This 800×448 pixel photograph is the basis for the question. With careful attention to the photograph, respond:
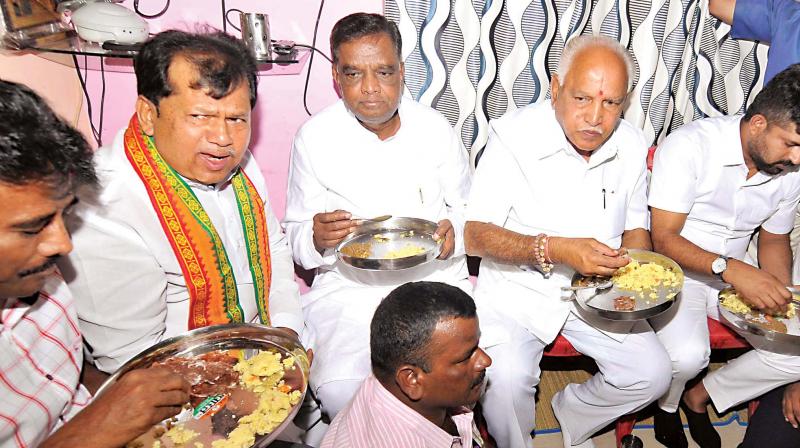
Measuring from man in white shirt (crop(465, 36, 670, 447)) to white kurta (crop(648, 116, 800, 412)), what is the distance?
0.45 feet

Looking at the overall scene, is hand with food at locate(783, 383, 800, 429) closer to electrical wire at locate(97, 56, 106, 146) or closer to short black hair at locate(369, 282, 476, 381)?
short black hair at locate(369, 282, 476, 381)

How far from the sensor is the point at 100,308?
1.93 meters

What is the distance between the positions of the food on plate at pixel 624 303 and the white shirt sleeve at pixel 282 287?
136cm

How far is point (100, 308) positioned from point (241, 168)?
2.63 ft

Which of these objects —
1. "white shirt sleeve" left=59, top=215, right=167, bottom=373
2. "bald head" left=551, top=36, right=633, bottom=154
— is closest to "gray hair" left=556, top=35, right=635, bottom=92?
"bald head" left=551, top=36, right=633, bottom=154

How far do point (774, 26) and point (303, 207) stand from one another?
2.69m

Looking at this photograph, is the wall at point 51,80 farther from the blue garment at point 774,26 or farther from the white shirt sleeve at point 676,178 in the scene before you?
the blue garment at point 774,26

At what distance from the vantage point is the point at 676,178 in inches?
109

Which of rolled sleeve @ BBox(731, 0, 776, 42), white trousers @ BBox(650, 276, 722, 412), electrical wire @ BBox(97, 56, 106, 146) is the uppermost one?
rolled sleeve @ BBox(731, 0, 776, 42)

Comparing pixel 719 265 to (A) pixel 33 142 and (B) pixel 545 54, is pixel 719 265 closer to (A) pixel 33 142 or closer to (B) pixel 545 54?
(B) pixel 545 54

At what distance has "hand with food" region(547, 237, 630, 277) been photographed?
228 centimetres

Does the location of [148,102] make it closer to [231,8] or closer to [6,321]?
[6,321]

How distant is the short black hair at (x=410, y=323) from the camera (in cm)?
169

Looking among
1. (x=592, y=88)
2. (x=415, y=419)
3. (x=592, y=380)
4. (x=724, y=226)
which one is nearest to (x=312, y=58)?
(x=592, y=88)
